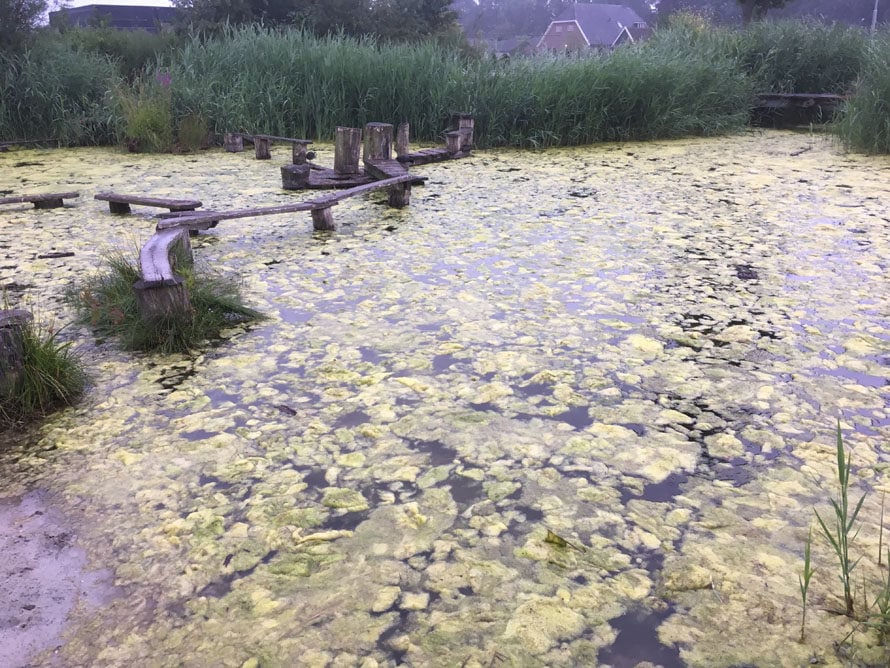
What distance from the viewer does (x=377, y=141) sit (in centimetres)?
506

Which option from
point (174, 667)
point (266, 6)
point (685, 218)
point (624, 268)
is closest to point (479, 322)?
point (624, 268)

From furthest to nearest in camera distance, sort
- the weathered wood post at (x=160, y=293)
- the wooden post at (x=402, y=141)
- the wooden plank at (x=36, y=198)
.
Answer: the wooden post at (x=402, y=141)
the wooden plank at (x=36, y=198)
the weathered wood post at (x=160, y=293)

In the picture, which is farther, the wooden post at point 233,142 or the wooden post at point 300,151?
the wooden post at point 233,142

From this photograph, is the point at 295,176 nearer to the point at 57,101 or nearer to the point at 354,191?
the point at 354,191

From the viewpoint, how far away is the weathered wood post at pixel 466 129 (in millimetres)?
6625

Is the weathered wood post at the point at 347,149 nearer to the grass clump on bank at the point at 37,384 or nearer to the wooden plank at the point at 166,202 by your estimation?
the wooden plank at the point at 166,202

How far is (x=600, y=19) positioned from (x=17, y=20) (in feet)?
141

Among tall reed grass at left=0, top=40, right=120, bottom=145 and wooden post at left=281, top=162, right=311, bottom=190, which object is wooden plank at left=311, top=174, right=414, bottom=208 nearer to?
wooden post at left=281, top=162, right=311, bottom=190

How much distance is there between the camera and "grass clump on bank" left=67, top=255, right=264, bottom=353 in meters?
2.60

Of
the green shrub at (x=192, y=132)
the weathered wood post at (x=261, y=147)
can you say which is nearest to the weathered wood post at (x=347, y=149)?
the weathered wood post at (x=261, y=147)

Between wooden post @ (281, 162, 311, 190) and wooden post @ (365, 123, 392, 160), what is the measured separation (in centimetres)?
45

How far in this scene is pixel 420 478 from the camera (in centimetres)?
186

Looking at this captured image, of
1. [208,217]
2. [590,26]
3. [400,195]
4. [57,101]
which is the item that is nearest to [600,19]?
[590,26]

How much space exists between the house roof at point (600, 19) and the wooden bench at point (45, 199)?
135ft
